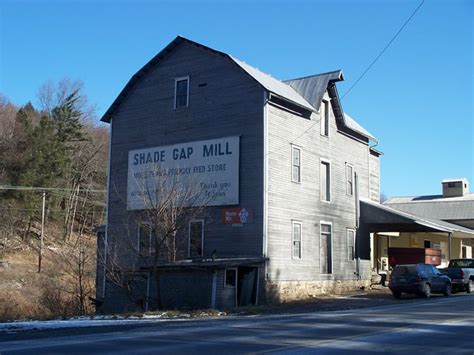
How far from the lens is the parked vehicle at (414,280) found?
26797 mm

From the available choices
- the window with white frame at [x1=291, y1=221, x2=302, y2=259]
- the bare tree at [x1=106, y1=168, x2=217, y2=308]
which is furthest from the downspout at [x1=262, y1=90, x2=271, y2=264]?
the bare tree at [x1=106, y1=168, x2=217, y2=308]

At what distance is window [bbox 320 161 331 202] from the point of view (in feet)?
100.0

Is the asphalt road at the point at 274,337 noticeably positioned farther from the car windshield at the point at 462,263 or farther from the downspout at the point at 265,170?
the car windshield at the point at 462,263

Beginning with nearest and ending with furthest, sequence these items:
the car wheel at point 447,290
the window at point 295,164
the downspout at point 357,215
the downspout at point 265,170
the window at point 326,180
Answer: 1. the downspout at point 265,170
2. the window at point 295,164
3. the car wheel at point 447,290
4. the window at point 326,180
5. the downspout at point 357,215

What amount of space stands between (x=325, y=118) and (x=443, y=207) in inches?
1233

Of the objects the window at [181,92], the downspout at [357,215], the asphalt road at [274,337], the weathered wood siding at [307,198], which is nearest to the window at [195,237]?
the weathered wood siding at [307,198]

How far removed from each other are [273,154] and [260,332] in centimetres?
1362

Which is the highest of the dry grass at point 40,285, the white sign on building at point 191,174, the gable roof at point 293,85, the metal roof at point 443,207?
the gable roof at point 293,85

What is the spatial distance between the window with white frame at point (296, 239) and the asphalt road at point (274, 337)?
33.0 ft

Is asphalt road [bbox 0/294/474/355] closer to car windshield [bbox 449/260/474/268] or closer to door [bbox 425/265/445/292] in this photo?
door [bbox 425/265/445/292]

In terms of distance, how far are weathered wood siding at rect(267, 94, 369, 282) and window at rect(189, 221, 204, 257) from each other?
12.0 feet

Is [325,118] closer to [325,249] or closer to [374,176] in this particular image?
[325,249]

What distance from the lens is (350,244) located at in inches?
1278

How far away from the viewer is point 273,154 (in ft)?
86.5
